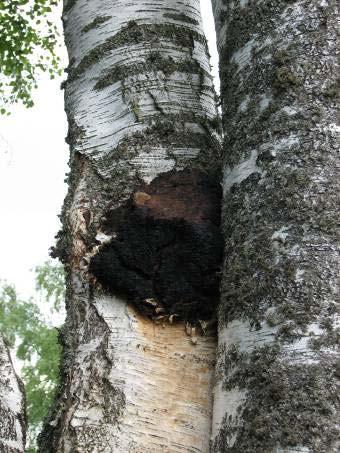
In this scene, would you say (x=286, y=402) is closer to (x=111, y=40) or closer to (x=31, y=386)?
(x=111, y=40)

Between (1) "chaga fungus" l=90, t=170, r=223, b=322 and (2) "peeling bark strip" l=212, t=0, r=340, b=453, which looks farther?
(1) "chaga fungus" l=90, t=170, r=223, b=322

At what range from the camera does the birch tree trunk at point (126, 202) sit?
5.91ft

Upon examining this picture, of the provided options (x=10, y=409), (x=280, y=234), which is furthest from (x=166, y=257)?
(x=10, y=409)

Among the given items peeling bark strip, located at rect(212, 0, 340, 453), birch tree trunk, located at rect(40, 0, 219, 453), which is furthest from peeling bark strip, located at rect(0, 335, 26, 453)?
peeling bark strip, located at rect(212, 0, 340, 453)

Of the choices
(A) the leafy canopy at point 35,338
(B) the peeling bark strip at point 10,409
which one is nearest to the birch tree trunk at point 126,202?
(B) the peeling bark strip at point 10,409

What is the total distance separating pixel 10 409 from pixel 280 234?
106 centimetres

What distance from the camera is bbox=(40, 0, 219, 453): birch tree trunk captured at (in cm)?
180

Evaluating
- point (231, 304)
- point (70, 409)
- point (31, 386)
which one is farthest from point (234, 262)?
point (31, 386)

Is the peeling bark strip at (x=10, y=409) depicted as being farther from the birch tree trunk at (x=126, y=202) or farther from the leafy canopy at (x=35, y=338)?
the leafy canopy at (x=35, y=338)

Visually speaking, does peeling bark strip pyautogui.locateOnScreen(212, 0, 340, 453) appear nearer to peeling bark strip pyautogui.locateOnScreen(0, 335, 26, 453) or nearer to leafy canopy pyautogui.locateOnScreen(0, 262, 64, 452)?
peeling bark strip pyautogui.locateOnScreen(0, 335, 26, 453)

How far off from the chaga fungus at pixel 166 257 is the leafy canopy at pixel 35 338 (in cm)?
1108

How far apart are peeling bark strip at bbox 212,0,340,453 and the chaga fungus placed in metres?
0.11

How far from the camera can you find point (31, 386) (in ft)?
48.1

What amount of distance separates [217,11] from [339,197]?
889 mm
